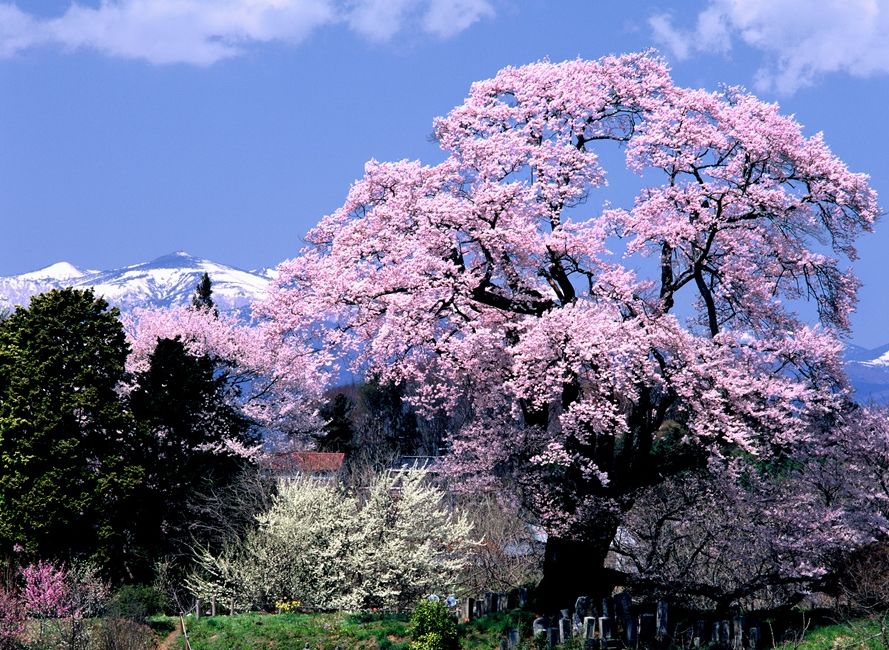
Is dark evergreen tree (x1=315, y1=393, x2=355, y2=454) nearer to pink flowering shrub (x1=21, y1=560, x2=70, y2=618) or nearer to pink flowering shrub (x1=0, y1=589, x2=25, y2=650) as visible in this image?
pink flowering shrub (x1=21, y1=560, x2=70, y2=618)

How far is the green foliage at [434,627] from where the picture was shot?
21188 mm

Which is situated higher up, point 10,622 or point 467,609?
point 467,609

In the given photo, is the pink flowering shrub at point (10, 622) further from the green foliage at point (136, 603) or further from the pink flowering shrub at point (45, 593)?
the green foliage at point (136, 603)

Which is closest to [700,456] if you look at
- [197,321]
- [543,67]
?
[543,67]

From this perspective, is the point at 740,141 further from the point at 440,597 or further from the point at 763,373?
the point at 440,597

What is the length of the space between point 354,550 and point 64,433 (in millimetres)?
9328

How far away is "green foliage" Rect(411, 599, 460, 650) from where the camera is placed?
69.5 feet

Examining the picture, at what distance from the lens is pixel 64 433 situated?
91.8 feet

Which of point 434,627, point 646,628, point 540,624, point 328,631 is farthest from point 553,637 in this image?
point 328,631

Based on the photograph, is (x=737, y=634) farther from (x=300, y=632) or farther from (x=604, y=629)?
(x=300, y=632)

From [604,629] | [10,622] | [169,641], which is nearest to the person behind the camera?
[604,629]

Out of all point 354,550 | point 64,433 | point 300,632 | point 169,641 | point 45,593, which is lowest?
point 169,641

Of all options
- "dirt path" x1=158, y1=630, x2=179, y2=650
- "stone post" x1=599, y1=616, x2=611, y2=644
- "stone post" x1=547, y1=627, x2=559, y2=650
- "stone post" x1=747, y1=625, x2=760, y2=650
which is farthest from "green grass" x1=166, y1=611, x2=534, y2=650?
"stone post" x1=747, y1=625, x2=760, y2=650

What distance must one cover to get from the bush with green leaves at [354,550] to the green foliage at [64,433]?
4267 millimetres
